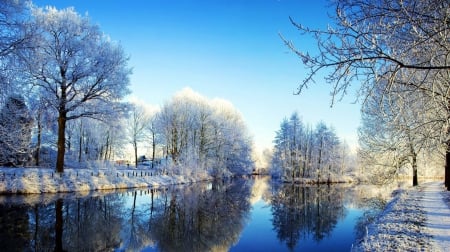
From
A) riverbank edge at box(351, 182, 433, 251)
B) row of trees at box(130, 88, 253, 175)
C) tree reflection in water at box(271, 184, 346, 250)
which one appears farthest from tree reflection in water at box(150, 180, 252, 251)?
row of trees at box(130, 88, 253, 175)

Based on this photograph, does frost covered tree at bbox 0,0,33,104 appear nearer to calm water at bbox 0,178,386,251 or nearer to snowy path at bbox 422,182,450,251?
calm water at bbox 0,178,386,251

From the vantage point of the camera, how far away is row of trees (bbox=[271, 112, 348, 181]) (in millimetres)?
50688

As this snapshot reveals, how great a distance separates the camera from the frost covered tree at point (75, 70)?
19.3m

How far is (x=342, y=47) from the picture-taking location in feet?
13.2

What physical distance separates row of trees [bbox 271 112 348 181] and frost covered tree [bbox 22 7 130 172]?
34.6 meters

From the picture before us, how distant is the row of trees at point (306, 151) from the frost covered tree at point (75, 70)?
3463cm

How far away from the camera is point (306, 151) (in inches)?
2167

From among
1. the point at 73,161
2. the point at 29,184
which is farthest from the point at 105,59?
the point at 73,161

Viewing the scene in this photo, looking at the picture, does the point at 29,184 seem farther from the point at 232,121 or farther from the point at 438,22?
the point at 232,121

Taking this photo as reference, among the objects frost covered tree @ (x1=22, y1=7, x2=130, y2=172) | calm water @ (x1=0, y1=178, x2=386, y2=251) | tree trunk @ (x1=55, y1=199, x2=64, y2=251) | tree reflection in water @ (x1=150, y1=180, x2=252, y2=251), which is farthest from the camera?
frost covered tree @ (x1=22, y1=7, x2=130, y2=172)

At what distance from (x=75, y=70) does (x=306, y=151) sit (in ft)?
144

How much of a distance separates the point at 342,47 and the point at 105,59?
19.3m

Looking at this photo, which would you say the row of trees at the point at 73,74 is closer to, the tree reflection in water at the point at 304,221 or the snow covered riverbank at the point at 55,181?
the snow covered riverbank at the point at 55,181

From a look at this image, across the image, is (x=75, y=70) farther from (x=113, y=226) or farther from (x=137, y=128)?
(x=137, y=128)
